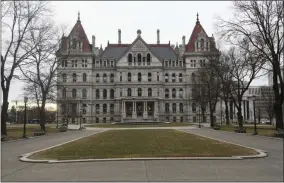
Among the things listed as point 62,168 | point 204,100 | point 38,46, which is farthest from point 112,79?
point 62,168

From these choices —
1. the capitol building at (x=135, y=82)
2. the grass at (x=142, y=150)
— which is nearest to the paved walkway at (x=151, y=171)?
the grass at (x=142, y=150)

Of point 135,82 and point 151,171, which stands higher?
point 135,82

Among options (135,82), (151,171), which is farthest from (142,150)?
(135,82)

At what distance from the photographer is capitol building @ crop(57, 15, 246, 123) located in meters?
92.3

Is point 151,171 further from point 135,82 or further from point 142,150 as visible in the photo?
point 135,82

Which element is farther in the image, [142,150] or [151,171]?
[142,150]

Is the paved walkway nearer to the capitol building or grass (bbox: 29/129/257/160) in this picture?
grass (bbox: 29/129/257/160)

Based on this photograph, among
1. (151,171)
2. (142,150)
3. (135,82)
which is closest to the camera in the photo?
(151,171)

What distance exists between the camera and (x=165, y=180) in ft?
30.5

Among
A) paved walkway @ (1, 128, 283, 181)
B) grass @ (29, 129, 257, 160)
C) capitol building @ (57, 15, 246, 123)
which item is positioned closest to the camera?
paved walkway @ (1, 128, 283, 181)

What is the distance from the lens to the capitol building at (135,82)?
92.3 metres

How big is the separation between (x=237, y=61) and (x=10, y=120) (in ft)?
322

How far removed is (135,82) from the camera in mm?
93000

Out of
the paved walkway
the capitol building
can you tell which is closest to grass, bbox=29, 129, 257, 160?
the paved walkway
